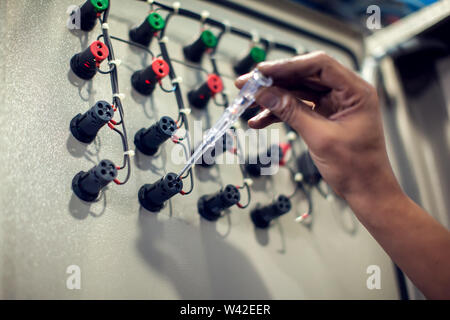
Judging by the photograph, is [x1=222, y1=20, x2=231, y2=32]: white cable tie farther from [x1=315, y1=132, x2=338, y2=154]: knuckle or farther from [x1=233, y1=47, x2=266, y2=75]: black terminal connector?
[x1=315, y1=132, x2=338, y2=154]: knuckle

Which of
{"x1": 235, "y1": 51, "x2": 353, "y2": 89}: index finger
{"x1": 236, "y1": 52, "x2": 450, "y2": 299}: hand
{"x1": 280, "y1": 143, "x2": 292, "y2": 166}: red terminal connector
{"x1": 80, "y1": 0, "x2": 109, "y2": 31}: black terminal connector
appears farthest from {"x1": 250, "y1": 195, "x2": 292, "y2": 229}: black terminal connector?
{"x1": 80, "y1": 0, "x2": 109, "y2": 31}: black terminal connector

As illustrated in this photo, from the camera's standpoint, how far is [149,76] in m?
0.86

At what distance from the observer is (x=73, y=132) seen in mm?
770

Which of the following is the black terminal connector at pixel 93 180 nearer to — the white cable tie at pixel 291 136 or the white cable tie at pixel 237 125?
the white cable tie at pixel 237 125

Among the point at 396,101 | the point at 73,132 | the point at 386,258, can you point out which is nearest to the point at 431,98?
the point at 396,101

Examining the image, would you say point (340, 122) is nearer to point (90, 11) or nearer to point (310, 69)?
point (310, 69)

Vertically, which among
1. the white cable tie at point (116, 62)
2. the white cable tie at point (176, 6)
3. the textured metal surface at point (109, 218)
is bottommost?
the textured metal surface at point (109, 218)

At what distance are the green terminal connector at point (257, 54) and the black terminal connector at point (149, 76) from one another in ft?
0.90

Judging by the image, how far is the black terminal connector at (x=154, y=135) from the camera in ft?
2.63

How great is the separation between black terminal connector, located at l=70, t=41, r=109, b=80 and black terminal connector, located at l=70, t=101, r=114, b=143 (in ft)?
0.32

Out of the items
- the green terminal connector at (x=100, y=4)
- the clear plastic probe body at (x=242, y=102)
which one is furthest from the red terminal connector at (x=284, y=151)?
the green terminal connector at (x=100, y=4)

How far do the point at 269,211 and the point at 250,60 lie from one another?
41 centimetres

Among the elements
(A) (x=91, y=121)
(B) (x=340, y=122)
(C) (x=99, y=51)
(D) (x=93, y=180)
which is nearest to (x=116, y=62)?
(C) (x=99, y=51)

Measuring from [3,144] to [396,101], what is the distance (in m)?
1.19
